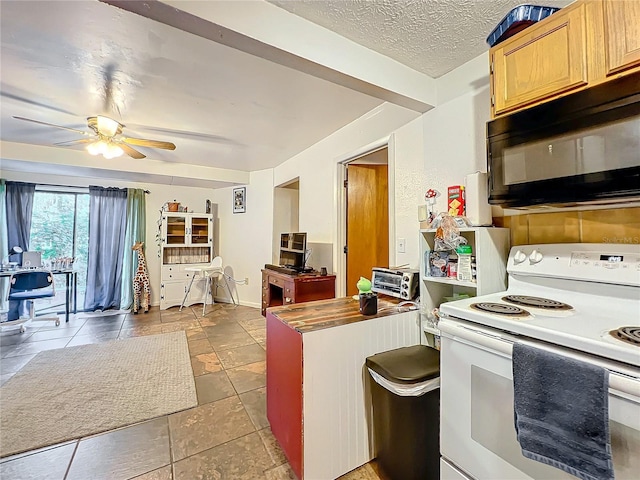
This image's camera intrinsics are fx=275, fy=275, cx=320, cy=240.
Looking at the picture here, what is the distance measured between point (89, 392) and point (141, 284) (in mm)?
2827

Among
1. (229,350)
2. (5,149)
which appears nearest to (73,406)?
(229,350)

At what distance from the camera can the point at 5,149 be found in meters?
3.38

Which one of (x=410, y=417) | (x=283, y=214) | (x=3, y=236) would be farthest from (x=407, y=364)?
(x=3, y=236)

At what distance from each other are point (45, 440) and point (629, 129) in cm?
Answer: 329

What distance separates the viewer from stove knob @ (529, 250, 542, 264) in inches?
50.8

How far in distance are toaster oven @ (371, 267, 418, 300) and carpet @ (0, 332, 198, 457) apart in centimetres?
168

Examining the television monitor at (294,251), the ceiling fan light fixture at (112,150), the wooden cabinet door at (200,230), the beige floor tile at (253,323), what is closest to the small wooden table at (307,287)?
the television monitor at (294,251)

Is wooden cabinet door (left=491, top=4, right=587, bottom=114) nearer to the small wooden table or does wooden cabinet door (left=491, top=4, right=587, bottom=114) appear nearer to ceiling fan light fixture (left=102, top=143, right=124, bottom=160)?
the small wooden table

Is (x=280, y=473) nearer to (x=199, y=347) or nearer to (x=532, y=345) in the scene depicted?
(x=532, y=345)

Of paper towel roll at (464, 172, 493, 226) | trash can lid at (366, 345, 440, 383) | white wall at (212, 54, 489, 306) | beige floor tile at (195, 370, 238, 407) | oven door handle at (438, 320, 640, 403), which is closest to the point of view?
oven door handle at (438, 320, 640, 403)

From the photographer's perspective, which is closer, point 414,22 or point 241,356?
point 414,22

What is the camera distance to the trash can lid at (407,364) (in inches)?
49.8

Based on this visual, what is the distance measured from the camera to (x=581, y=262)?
1.15 meters

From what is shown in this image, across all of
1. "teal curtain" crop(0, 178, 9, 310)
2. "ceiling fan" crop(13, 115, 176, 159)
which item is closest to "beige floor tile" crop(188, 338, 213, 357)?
"ceiling fan" crop(13, 115, 176, 159)
